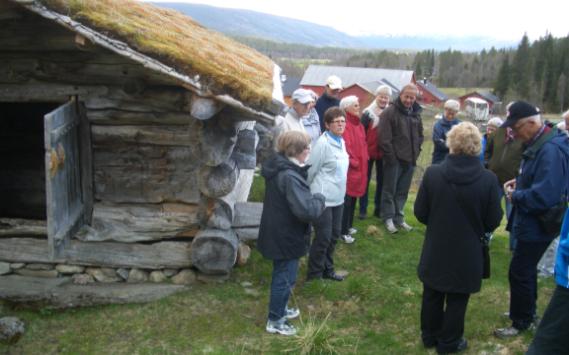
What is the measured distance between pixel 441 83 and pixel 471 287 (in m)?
97.7

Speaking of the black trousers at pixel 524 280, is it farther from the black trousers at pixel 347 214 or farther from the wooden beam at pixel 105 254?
the wooden beam at pixel 105 254

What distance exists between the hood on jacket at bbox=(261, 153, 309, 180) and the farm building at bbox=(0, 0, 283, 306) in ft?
2.11

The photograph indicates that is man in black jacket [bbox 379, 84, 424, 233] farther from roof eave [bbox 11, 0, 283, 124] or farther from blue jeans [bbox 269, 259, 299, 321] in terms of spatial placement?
blue jeans [bbox 269, 259, 299, 321]

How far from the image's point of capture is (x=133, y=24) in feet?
17.3

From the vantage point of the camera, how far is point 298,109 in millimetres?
6395

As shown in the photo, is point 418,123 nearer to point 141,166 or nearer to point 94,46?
point 141,166

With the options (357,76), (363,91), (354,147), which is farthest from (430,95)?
(354,147)

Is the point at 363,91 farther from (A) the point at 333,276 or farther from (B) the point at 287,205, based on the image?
(B) the point at 287,205

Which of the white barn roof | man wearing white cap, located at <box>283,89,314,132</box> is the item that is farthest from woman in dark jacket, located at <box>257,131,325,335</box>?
the white barn roof

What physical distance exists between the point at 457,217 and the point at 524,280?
1.03m

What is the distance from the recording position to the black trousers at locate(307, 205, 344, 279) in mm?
5637

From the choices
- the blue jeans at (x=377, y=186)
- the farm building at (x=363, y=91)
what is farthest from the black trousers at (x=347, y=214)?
the farm building at (x=363, y=91)

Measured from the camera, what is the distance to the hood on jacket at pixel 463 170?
4.12 m

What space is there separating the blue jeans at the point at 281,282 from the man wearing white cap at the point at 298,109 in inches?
78.1
